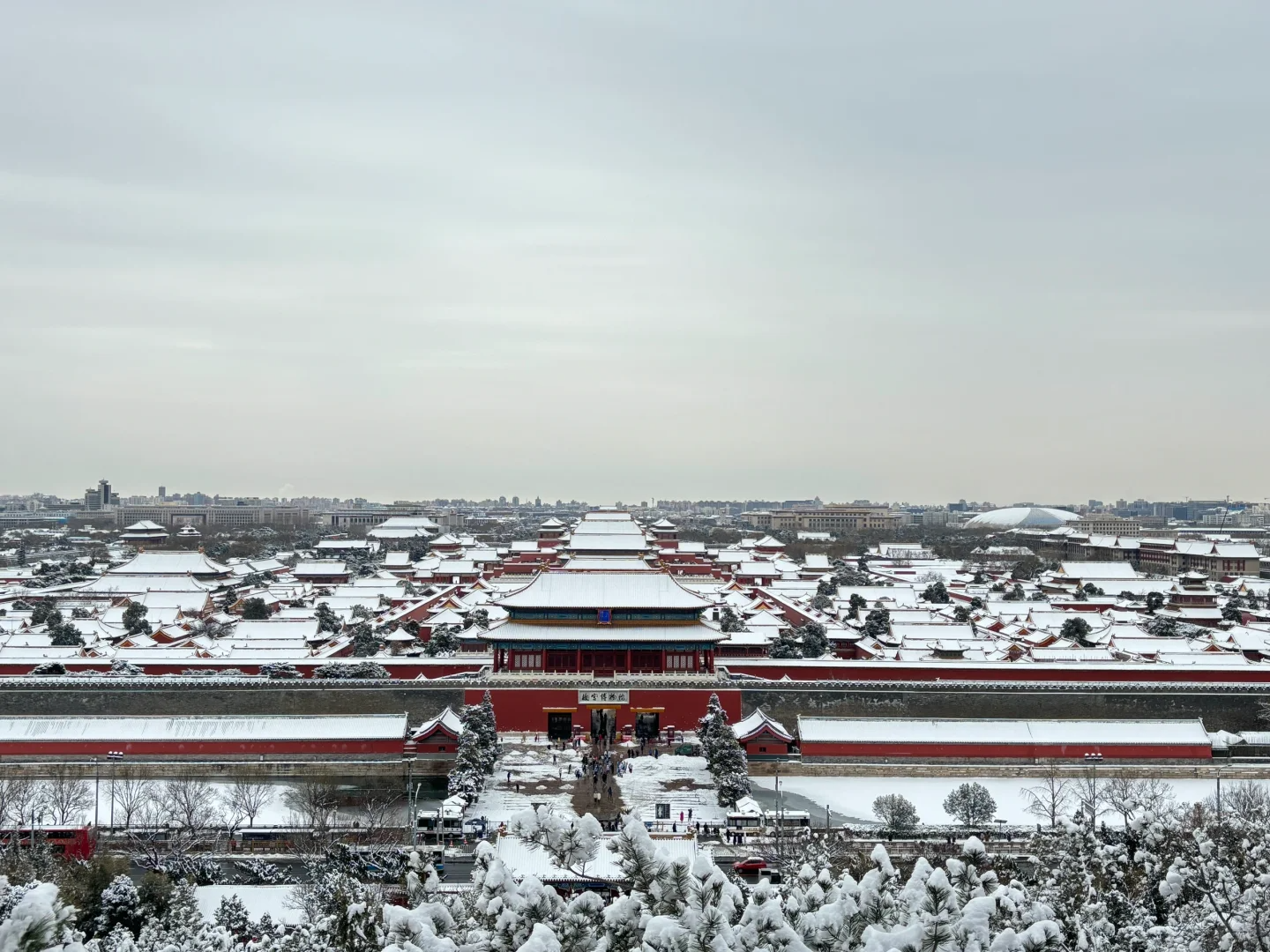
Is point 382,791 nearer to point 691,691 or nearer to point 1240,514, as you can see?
point 691,691

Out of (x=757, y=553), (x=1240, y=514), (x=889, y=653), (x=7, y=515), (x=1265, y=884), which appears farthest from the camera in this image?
(x=1240, y=514)

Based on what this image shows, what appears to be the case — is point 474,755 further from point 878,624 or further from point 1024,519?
point 1024,519

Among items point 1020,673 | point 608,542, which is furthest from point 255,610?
point 1020,673

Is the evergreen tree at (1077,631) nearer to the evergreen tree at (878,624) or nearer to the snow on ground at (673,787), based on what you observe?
the evergreen tree at (878,624)

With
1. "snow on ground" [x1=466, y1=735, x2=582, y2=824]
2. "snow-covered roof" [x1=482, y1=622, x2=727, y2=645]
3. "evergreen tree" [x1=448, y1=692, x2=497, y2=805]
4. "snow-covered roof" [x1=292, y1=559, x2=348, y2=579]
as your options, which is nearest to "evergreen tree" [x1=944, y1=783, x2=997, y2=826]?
"snow on ground" [x1=466, y1=735, x2=582, y2=824]

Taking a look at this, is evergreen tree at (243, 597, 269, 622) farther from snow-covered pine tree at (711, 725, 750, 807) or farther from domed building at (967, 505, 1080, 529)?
domed building at (967, 505, 1080, 529)

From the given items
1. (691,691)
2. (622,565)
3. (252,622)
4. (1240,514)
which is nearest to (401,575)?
(252,622)

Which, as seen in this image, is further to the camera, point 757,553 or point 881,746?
point 757,553

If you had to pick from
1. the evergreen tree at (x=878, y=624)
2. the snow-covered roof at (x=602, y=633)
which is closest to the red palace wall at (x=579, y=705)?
the snow-covered roof at (x=602, y=633)
